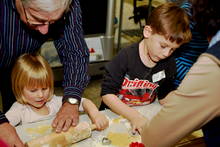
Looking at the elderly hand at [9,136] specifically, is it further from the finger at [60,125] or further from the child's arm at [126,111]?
the child's arm at [126,111]

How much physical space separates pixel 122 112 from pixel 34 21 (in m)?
0.53

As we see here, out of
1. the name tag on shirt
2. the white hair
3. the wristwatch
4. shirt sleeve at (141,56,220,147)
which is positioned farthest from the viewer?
the name tag on shirt

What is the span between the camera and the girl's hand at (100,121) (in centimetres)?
124

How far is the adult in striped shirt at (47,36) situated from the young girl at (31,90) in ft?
0.19

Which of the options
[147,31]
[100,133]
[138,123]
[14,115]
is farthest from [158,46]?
[14,115]

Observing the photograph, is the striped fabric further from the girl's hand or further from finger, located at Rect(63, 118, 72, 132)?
finger, located at Rect(63, 118, 72, 132)

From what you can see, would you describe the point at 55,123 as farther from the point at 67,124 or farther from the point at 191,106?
the point at 191,106

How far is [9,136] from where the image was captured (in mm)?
1096

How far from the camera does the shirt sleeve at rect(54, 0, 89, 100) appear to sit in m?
1.35

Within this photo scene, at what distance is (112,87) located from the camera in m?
1.40

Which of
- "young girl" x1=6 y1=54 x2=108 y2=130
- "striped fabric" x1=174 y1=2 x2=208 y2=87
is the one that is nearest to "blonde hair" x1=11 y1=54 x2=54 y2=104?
"young girl" x1=6 y1=54 x2=108 y2=130

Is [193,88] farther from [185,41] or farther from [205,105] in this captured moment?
[185,41]

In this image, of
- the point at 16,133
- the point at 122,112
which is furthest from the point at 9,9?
the point at 122,112

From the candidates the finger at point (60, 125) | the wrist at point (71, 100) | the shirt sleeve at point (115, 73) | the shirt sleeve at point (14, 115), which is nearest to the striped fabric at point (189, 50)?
the shirt sleeve at point (115, 73)
